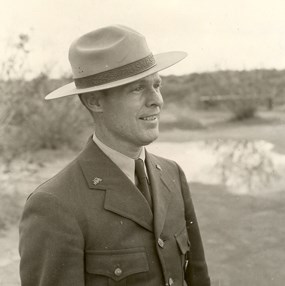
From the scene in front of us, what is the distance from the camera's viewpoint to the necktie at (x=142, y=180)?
2.04 metres

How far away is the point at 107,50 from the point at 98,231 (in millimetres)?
673

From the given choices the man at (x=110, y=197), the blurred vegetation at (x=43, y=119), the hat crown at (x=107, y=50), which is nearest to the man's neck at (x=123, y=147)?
the man at (x=110, y=197)

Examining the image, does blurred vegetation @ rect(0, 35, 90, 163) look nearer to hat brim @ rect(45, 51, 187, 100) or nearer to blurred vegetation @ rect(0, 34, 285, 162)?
blurred vegetation @ rect(0, 34, 285, 162)

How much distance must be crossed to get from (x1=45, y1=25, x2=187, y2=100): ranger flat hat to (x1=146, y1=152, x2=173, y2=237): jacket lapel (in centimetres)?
42

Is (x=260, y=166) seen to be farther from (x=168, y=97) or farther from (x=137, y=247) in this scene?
(x=168, y=97)

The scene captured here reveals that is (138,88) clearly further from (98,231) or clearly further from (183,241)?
(183,241)

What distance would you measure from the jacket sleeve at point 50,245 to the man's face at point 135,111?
1.21ft

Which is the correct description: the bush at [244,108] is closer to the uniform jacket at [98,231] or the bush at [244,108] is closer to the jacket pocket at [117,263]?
the uniform jacket at [98,231]

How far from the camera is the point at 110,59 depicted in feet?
6.30

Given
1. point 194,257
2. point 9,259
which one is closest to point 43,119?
point 9,259

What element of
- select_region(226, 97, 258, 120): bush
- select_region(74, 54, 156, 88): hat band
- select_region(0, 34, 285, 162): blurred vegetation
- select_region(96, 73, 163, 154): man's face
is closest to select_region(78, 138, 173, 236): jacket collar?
select_region(96, 73, 163, 154): man's face

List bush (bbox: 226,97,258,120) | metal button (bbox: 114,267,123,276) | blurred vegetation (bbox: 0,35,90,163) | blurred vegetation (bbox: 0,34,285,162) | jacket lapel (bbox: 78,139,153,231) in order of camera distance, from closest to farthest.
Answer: metal button (bbox: 114,267,123,276) → jacket lapel (bbox: 78,139,153,231) → blurred vegetation (bbox: 0,34,285,162) → blurred vegetation (bbox: 0,35,90,163) → bush (bbox: 226,97,258,120)

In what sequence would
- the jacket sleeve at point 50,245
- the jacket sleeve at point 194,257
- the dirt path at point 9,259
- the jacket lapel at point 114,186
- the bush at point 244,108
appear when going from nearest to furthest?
the jacket sleeve at point 50,245
the jacket lapel at point 114,186
the jacket sleeve at point 194,257
the dirt path at point 9,259
the bush at point 244,108

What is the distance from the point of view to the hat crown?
1.92 meters
